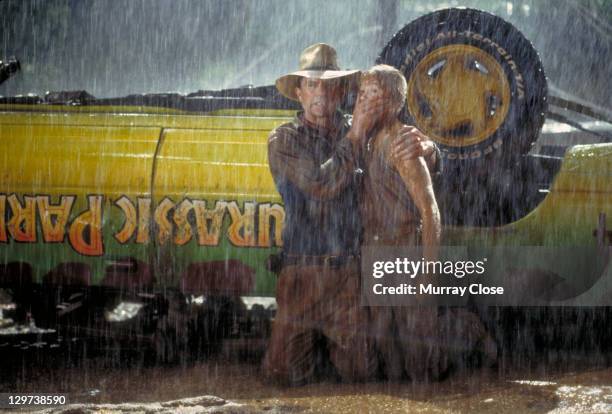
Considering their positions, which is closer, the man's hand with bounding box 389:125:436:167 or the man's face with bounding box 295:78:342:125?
the man's hand with bounding box 389:125:436:167

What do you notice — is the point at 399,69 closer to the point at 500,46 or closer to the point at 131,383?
the point at 500,46

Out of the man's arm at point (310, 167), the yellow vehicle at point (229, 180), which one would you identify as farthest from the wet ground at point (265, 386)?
the man's arm at point (310, 167)

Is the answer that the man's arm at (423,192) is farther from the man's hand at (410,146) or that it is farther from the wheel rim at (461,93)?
the wheel rim at (461,93)

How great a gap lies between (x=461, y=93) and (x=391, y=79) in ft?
1.24

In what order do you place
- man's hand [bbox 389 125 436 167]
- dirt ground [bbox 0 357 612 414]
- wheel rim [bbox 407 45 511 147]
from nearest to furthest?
dirt ground [bbox 0 357 612 414] → man's hand [bbox 389 125 436 167] → wheel rim [bbox 407 45 511 147]

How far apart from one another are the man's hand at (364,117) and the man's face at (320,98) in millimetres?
142

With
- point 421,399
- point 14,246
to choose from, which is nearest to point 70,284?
point 14,246

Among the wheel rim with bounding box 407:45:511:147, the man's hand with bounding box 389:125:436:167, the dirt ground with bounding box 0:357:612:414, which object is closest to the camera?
the dirt ground with bounding box 0:357:612:414

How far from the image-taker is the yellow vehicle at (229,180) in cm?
411

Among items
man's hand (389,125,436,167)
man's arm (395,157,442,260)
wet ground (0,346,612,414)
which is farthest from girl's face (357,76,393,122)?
wet ground (0,346,612,414)

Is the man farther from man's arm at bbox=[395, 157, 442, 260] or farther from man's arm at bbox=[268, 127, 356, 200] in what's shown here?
man's arm at bbox=[395, 157, 442, 260]

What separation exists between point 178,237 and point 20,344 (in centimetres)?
155

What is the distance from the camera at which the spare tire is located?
4.08 metres

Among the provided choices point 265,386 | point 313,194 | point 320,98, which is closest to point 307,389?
point 265,386
